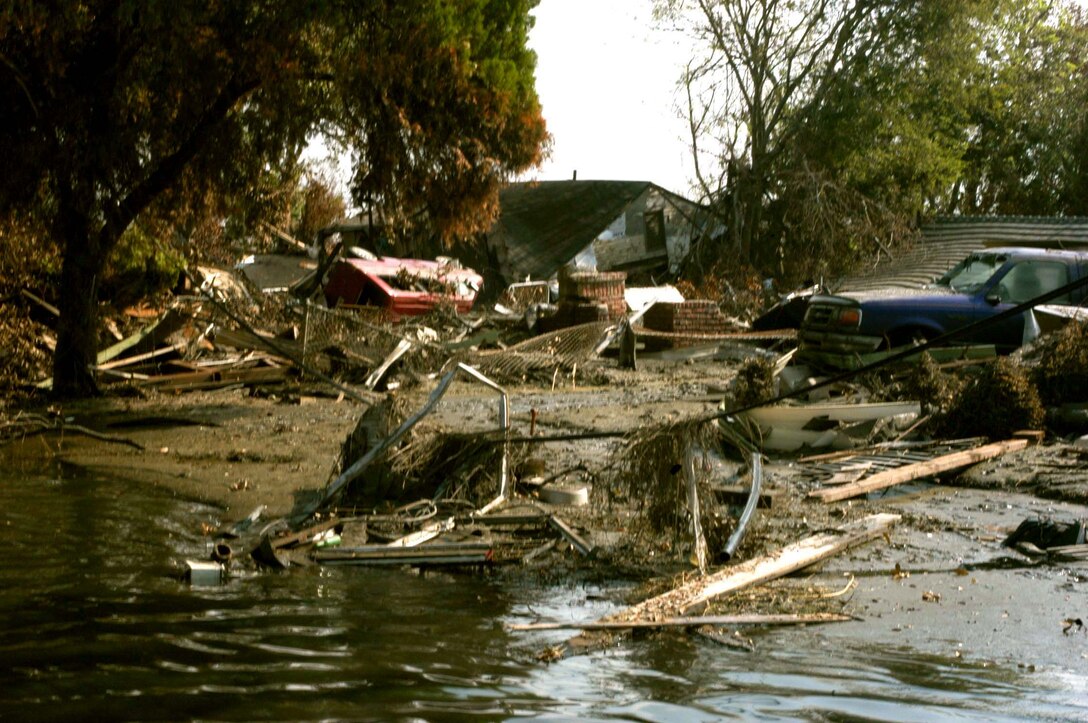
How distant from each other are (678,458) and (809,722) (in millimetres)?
2586

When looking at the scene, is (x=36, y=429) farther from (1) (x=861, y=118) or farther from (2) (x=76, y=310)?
(1) (x=861, y=118)

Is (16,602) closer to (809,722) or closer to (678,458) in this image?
(678,458)

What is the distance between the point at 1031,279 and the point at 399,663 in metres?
12.1

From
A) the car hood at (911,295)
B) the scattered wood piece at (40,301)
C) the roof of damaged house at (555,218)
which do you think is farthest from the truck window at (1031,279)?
the roof of damaged house at (555,218)

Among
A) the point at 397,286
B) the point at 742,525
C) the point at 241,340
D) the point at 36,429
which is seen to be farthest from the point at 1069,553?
the point at 397,286

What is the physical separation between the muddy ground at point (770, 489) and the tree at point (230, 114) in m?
2.47

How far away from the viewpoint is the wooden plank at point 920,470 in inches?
365

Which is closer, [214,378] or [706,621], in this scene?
[706,621]

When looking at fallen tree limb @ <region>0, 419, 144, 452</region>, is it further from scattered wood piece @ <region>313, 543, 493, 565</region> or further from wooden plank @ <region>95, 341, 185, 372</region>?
scattered wood piece @ <region>313, 543, 493, 565</region>

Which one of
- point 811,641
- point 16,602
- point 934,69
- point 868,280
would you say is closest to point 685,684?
point 811,641

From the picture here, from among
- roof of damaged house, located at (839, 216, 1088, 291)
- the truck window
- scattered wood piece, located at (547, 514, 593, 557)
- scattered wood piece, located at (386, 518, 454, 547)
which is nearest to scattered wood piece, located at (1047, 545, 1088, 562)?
scattered wood piece, located at (547, 514, 593, 557)

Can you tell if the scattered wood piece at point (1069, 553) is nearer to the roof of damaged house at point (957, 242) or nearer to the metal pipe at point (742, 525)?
the metal pipe at point (742, 525)

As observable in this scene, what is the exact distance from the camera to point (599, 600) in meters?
6.62

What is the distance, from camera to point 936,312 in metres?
15.1
